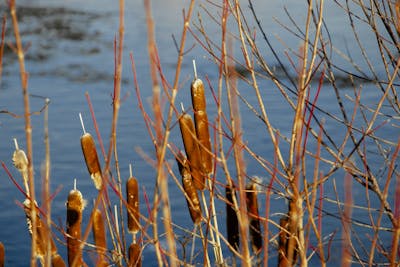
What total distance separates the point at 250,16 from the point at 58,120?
9.57ft

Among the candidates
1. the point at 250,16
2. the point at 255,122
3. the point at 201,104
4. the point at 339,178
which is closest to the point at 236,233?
the point at 201,104

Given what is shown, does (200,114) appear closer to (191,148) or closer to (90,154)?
(191,148)

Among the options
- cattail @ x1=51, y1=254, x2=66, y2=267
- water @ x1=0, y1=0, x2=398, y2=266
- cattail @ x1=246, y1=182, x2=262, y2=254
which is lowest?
water @ x1=0, y1=0, x2=398, y2=266

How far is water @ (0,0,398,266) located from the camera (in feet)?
19.0

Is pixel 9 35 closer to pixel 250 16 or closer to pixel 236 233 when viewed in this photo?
pixel 250 16

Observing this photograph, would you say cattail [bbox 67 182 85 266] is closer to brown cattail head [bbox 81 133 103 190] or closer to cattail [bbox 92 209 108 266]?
cattail [bbox 92 209 108 266]

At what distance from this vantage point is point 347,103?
23.6 feet

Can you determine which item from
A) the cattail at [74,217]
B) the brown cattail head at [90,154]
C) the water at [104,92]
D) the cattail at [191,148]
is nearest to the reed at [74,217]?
the cattail at [74,217]

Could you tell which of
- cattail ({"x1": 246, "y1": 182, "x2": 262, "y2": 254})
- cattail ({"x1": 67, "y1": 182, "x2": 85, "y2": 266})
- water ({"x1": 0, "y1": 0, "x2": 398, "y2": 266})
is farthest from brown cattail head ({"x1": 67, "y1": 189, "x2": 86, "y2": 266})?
water ({"x1": 0, "y1": 0, "x2": 398, "y2": 266})

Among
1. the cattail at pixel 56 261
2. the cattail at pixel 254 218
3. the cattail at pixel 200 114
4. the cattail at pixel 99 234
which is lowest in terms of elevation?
the cattail at pixel 56 261

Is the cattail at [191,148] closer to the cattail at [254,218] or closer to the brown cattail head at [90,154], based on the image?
the cattail at [254,218]

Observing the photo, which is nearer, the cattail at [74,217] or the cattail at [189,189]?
the cattail at [74,217]

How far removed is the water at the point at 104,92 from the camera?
580 centimetres

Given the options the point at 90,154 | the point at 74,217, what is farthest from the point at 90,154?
the point at 74,217
